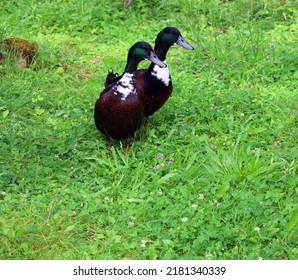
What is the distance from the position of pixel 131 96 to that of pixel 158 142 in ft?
1.45

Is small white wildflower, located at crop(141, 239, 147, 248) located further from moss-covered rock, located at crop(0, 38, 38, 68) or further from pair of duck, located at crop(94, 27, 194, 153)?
moss-covered rock, located at crop(0, 38, 38, 68)

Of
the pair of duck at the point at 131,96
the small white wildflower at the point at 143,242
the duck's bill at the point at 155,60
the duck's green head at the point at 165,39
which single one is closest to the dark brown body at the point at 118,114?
the pair of duck at the point at 131,96

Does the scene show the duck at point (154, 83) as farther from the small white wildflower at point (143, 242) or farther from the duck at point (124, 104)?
the small white wildflower at point (143, 242)

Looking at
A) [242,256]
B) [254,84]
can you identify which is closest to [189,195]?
[242,256]

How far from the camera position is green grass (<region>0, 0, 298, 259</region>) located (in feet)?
13.3

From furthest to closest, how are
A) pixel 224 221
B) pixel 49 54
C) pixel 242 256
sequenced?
pixel 49 54 < pixel 224 221 < pixel 242 256

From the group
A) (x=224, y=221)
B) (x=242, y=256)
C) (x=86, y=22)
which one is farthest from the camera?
(x=86, y=22)

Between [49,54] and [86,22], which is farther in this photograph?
[86,22]

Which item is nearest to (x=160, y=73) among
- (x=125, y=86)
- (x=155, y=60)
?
(x=155, y=60)

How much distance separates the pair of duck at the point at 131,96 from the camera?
4859mm

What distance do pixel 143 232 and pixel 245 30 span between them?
3411mm

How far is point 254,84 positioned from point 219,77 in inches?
12.9

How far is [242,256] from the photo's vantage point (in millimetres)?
3898

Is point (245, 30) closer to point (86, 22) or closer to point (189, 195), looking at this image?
point (86, 22)
